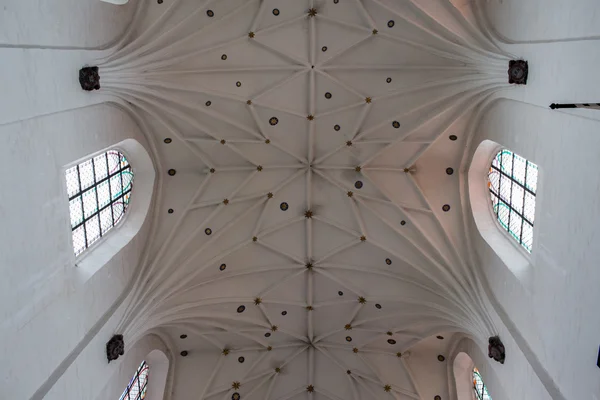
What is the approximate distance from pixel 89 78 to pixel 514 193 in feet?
33.3

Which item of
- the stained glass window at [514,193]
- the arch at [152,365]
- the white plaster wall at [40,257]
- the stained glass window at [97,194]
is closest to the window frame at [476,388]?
the stained glass window at [514,193]

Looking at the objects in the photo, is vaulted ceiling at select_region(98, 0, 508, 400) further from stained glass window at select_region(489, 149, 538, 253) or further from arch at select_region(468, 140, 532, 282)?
stained glass window at select_region(489, 149, 538, 253)

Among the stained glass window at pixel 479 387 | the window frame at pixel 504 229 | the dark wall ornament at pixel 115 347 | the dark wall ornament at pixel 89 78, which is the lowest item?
the stained glass window at pixel 479 387

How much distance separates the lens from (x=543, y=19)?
33.8 ft

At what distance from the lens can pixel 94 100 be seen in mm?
12234

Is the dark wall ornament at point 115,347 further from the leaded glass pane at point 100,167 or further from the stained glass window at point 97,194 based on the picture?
the leaded glass pane at point 100,167

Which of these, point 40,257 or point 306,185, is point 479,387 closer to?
point 306,185

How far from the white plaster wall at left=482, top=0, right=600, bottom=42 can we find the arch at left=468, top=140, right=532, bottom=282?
135 inches

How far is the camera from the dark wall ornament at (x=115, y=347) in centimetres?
1290

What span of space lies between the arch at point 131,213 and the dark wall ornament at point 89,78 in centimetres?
251

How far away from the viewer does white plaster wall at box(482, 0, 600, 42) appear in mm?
8508

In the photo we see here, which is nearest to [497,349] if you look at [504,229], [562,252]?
[504,229]

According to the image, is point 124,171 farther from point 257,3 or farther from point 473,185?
point 473,185

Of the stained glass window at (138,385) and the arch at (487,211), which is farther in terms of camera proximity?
the stained glass window at (138,385)
